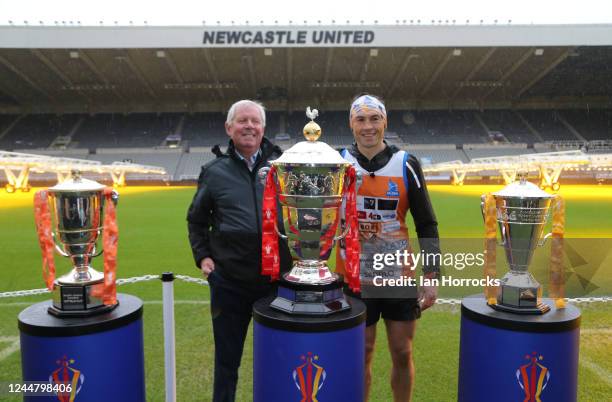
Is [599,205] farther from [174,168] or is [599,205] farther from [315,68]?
[174,168]

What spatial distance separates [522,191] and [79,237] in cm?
177

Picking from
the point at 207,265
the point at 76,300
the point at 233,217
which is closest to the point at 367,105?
the point at 233,217

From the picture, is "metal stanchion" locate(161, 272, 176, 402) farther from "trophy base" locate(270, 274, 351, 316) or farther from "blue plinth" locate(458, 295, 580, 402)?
"blue plinth" locate(458, 295, 580, 402)

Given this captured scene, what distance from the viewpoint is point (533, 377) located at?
172cm

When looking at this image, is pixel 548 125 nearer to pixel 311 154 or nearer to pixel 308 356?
pixel 311 154

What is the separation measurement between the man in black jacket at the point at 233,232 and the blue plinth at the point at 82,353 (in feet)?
1.54

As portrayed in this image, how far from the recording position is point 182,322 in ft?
12.2

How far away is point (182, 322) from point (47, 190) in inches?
83.9

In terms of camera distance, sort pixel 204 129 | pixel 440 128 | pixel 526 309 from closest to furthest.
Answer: pixel 526 309
pixel 204 129
pixel 440 128

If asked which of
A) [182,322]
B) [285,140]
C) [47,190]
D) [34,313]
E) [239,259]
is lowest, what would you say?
[182,322]

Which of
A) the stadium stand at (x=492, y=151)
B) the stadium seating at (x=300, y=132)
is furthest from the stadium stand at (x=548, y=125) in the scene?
the stadium stand at (x=492, y=151)

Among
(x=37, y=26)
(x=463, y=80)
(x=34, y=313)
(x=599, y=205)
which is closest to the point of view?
(x=34, y=313)

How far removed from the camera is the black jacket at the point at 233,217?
210 centimetres

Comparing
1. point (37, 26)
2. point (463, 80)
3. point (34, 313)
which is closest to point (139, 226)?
point (34, 313)
